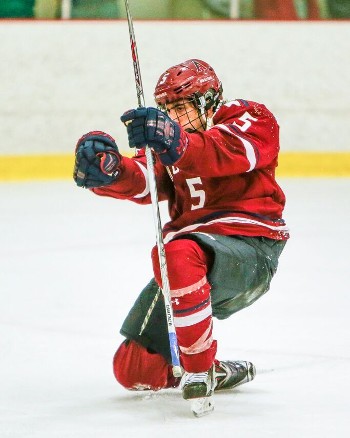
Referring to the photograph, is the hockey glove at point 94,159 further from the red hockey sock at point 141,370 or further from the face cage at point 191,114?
the red hockey sock at point 141,370

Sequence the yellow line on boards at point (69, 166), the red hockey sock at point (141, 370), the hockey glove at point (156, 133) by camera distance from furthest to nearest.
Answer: the yellow line on boards at point (69, 166)
the red hockey sock at point (141, 370)
the hockey glove at point (156, 133)

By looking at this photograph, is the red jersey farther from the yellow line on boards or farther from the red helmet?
the yellow line on boards

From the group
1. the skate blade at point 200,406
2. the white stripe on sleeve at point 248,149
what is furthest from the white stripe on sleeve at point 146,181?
the skate blade at point 200,406

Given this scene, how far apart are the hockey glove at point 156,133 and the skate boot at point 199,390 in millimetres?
439

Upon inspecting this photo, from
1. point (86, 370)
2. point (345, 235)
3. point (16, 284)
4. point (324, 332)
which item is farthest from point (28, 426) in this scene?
point (345, 235)

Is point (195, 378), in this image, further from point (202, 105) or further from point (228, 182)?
point (202, 105)

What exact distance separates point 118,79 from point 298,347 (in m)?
3.67

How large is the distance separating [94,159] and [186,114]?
0.28 m

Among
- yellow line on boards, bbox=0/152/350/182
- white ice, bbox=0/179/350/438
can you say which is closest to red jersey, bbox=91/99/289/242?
→ white ice, bbox=0/179/350/438

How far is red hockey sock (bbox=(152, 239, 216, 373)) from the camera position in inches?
85.5

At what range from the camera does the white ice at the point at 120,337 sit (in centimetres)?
220

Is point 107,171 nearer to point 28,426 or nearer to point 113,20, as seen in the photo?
point 28,426

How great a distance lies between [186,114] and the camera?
2.41 metres

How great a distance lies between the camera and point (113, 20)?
20.9 feet
